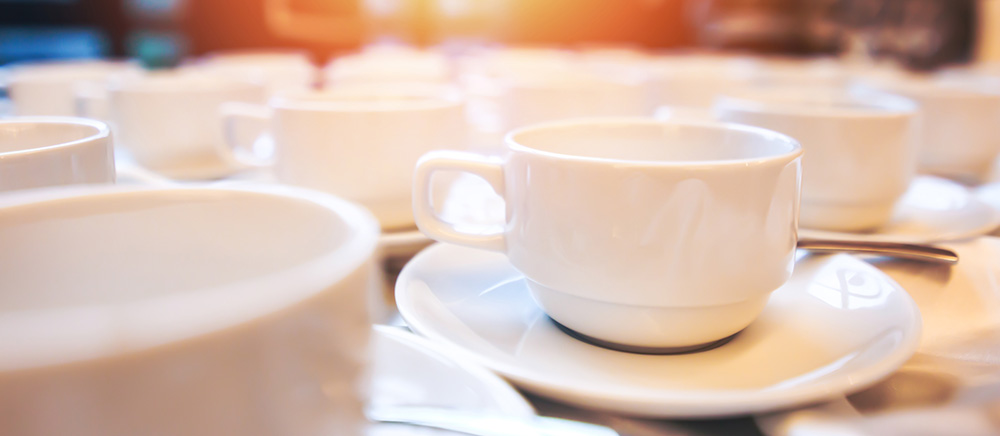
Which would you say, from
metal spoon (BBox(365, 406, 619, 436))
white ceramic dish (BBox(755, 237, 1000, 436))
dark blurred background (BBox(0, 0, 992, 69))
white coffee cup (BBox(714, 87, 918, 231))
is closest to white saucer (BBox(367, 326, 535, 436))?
metal spoon (BBox(365, 406, 619, 436))

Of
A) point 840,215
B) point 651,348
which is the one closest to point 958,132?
point 840,215

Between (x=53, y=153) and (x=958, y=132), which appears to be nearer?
→ (x=53, y=153)

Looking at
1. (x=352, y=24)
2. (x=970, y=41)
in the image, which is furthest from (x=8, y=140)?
(x=970, y=41)

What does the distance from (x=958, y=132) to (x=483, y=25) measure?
270 centimetres

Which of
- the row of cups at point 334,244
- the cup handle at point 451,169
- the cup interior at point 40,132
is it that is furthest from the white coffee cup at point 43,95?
the cup handle at point 451,169

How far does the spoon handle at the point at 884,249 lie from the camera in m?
0.43

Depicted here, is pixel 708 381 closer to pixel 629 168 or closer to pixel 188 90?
pixel 629 168

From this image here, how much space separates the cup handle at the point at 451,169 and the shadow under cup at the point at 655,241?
3 centimetres

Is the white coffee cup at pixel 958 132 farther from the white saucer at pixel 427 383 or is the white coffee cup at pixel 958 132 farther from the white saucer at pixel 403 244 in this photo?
the white saucer at pixel 427 383

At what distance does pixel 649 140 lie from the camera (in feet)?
1.44

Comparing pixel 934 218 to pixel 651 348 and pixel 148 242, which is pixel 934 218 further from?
pixel 148 242

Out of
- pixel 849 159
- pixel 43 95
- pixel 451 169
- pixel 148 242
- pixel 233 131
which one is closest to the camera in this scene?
pixel 148 242

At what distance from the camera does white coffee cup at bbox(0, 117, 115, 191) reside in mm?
265

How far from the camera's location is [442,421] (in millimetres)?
226
